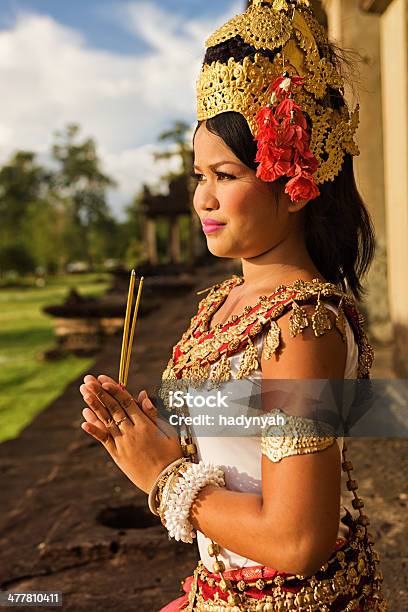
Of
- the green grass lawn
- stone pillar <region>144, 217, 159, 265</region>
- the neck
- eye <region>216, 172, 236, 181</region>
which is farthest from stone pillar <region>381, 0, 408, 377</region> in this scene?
stone pillar <region>144, 217, 159, 265</region>

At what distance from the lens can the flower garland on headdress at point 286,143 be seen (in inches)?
52.9

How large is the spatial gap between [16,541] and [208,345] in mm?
2331

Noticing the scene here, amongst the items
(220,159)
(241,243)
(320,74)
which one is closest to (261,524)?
(241,243)

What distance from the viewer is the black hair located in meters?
1.42

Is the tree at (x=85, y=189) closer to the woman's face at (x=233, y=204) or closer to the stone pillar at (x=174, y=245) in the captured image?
the stone pillar at (x=174, y=245)

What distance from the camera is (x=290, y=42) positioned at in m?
1.42

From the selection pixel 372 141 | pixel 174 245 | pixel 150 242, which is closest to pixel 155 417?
pixel 372 141

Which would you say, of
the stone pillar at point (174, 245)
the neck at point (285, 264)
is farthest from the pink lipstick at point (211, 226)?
the stone pillar at point (174, 245)

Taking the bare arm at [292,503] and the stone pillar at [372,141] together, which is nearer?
the bare arm at [292,503]

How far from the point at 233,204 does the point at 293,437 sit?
465 mm

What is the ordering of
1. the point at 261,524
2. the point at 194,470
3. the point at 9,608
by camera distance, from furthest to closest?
1. the point at 9,608
2. the point at 194,470
3. the point at 261,524

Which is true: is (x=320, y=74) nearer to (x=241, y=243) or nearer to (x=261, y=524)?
(x=241, y=243)

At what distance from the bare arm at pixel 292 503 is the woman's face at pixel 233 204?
209 millimetres

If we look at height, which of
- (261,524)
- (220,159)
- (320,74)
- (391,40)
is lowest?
(261,524)
